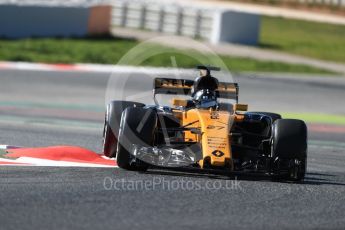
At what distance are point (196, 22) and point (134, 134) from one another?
25462mm

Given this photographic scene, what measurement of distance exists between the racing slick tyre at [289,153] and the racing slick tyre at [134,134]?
1381 millimetres

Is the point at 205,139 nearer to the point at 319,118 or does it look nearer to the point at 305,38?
the point at 319,118

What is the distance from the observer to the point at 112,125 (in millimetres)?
11734

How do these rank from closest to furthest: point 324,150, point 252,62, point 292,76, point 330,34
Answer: point 324,150 < point 292,76 < point 252,62 < point 330,34

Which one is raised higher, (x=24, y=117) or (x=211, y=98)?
(x=211, y=98)

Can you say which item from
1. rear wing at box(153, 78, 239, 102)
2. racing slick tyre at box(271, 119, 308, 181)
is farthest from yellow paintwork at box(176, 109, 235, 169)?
rear wing at box(153, 78, 239, 102)

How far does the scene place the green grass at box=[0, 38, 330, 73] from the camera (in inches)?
1086

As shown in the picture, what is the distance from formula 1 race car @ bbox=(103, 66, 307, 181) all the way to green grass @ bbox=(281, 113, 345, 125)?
8664mm

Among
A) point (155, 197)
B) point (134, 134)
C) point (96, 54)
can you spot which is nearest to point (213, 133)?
point (134, 134)

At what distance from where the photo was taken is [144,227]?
7.95 metres

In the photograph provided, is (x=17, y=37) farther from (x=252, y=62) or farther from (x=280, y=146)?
(x=280, y=146)

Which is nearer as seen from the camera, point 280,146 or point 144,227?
point 144,227

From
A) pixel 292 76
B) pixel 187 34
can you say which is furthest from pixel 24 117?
pixel 187 34

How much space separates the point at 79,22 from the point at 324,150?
18798 mm
